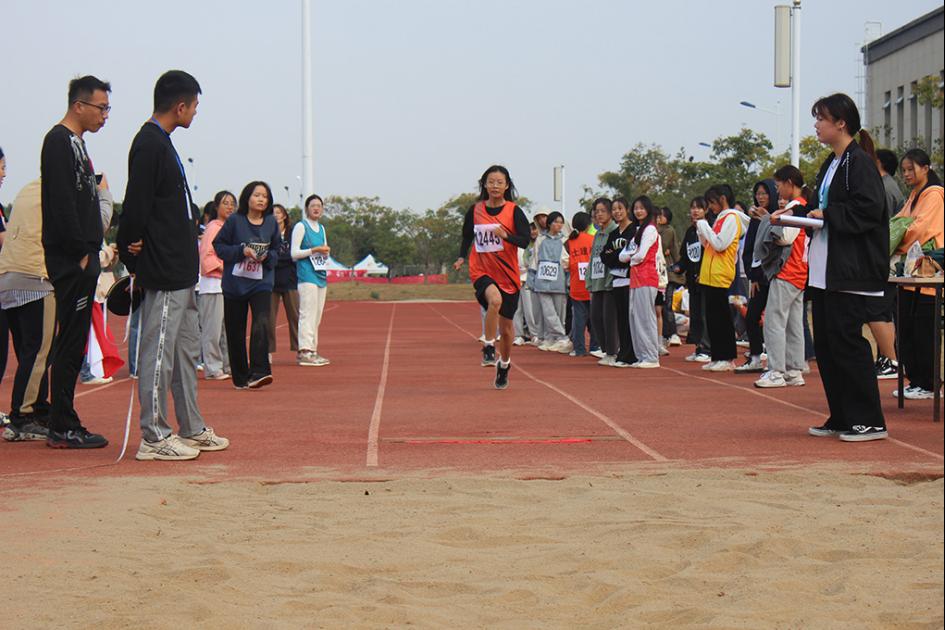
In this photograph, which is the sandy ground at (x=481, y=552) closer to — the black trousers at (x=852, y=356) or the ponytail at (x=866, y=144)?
the black trousers at (x=852, y=356)

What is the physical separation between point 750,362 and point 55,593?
9887 mm

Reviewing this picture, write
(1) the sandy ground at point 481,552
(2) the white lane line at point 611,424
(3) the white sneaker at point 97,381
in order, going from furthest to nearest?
1. (3) the white sneaker at point 97,381
2. (2) the white lane line at point 611,424
3. (1) the sandy ground at point 481,552

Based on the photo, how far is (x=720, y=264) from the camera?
12.7 meters

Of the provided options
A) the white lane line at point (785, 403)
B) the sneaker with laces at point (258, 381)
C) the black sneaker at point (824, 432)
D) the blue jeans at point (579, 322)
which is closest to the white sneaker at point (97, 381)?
the sneaker with laces at point (258, 381)

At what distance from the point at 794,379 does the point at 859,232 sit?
4165 mm

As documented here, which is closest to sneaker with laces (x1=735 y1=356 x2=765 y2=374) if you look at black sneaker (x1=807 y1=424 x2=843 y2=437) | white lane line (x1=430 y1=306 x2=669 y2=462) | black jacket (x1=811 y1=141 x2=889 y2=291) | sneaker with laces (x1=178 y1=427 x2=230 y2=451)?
white lane line (x1=430 y1=306 x2=669 y2=462)

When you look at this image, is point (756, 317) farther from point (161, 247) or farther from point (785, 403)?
point (161, 247)

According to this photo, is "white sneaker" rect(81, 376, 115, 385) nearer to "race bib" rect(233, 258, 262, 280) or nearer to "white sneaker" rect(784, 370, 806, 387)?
"race bib" rect(233, 258, 262, 280)

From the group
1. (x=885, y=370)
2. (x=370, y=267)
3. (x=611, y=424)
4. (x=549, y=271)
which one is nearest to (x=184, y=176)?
(x=611, y=424)

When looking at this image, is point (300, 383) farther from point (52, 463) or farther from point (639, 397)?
point (52, 463)

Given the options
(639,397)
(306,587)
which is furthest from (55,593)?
(639,397)

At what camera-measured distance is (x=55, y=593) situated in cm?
431

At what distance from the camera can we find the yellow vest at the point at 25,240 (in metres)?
8.00

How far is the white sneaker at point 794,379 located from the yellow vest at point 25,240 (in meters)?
6.70
